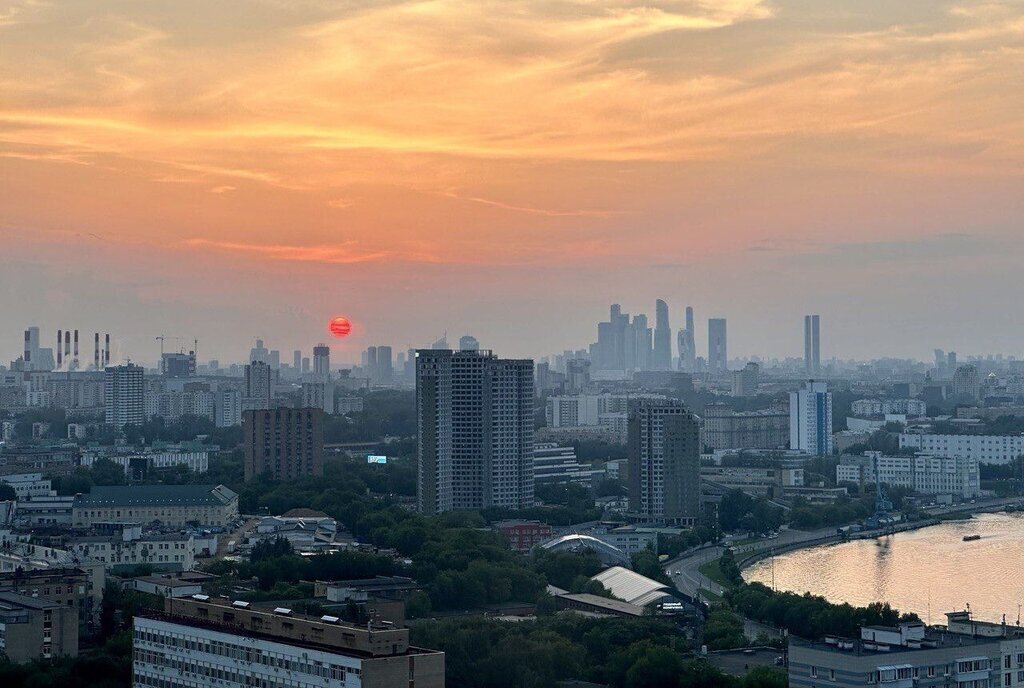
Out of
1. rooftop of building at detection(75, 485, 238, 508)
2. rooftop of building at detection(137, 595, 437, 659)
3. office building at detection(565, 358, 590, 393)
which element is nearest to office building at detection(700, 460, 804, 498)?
rooftop of building at detection(75, 485, 238, 508)

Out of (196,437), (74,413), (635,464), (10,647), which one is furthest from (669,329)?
(10,647)

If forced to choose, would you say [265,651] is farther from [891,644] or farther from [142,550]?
[142,550]

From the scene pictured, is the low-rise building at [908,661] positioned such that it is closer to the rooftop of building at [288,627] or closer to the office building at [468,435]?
the rooftop of building at [288,627]

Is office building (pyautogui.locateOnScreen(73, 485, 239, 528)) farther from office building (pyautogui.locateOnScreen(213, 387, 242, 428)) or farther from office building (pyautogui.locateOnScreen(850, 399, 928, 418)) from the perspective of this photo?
office building (pyautogui.locateOnScreen(850, 399, 928, 418))

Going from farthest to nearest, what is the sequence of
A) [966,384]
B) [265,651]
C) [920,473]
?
[966,384] → [920,473] → [265,651]

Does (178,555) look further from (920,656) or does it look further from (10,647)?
(920,656)

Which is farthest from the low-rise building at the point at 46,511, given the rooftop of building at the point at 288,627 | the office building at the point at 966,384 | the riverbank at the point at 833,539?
the office building at the point at 966,384

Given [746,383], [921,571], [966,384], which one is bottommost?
[921,571]

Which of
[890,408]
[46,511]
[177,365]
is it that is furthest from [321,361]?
[46,511]
